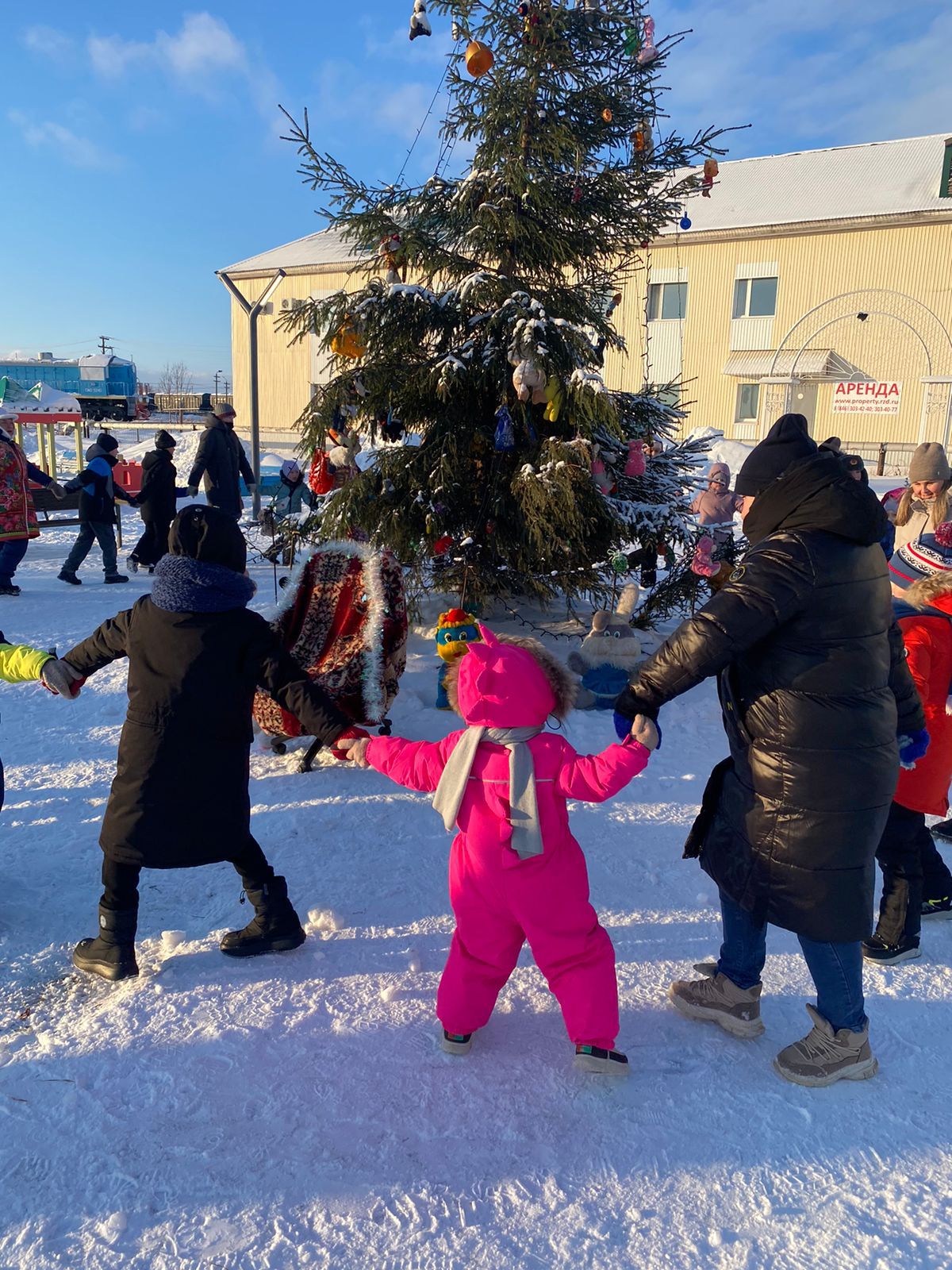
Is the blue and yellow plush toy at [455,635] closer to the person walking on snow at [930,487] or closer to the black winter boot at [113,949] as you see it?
the black winter boot at [113,949]

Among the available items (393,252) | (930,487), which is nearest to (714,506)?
(930,487)

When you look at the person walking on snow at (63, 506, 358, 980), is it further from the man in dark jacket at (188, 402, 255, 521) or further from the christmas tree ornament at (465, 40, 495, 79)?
the man in dark jacket at (188, 402, 255, 521)

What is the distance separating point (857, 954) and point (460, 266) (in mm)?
5535

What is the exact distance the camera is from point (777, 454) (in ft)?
8.16

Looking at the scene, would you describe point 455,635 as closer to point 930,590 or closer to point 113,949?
point 930,590

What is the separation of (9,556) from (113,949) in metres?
7.18

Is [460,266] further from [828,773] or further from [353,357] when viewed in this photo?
[828,773]

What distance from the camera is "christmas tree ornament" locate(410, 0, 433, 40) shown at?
5.32 meters

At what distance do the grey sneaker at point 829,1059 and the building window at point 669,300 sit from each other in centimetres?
2892

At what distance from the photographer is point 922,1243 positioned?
79.5 inches

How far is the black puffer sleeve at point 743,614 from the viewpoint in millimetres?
2326

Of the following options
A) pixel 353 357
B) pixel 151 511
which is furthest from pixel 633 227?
pixel 151 511

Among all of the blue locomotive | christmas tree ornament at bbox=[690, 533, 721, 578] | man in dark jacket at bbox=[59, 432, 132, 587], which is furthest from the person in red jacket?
the blue locomotive

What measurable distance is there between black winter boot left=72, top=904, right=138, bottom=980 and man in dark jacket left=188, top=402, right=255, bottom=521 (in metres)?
7.00
